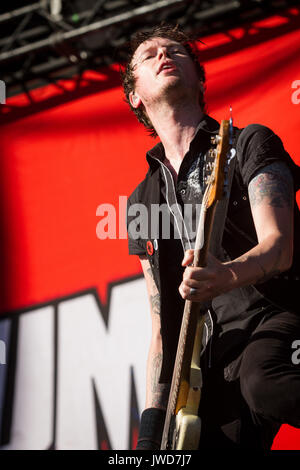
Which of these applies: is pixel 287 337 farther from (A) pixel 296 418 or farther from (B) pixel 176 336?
(B) pixel 176 336

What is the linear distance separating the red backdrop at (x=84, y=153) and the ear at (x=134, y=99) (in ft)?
2.76

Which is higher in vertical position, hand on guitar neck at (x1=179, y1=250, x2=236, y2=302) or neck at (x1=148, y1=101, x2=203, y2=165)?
neck at (x1=148, y1=101, x2=203, y2=165)

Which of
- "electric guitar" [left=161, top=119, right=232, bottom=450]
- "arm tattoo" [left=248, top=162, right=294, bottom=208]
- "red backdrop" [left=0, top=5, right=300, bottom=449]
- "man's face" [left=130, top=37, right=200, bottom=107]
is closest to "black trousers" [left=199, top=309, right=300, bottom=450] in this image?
"electric guitar" [left=161, top=119, right=232, bottom=450]

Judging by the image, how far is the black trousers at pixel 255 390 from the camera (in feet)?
5.29

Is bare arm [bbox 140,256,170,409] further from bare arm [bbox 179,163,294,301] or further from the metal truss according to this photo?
the metal truss

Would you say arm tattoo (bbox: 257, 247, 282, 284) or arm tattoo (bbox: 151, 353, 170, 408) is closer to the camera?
arm tattoo (bbox: 257, 247, 282, 284)

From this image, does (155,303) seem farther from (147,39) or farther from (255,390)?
(147,39)

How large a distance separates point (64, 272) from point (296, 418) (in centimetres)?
238

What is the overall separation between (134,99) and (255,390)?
1.64 metres

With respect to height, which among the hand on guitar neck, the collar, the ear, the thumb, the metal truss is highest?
the metal truss

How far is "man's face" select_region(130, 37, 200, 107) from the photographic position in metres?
2.40

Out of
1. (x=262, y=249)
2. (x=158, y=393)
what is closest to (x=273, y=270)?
(x=262, y=249)

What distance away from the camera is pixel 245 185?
1960mm

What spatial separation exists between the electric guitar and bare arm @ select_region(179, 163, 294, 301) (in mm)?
121
